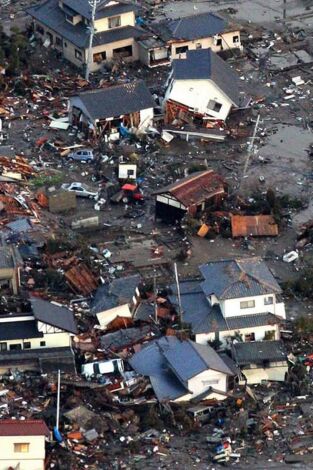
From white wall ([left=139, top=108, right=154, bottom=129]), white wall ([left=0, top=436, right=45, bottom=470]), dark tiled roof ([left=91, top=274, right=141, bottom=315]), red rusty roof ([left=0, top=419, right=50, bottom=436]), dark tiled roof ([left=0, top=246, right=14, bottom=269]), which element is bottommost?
white wall ([left=0, top=436, right=45, bottom=470])

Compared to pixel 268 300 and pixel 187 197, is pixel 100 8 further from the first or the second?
pixel 268 300

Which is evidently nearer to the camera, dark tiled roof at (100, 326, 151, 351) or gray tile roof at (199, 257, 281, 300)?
dark tiled roof at (100, 326, 151, 351)

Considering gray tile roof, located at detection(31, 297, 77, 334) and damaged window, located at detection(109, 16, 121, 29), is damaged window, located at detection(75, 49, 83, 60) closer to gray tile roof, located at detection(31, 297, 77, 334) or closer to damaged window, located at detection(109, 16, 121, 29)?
damaged window, located at detection(109, 16, 121, 29)

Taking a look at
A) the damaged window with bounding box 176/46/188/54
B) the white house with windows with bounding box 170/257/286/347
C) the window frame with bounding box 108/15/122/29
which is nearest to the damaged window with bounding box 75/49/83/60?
the window frame with bounding box 108/15/122/29

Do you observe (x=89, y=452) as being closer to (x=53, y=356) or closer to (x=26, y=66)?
(x=53, y=356)

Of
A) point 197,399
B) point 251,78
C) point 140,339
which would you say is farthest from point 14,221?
point 251,78

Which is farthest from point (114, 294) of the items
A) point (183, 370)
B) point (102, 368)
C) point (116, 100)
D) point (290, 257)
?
point (116, 100)

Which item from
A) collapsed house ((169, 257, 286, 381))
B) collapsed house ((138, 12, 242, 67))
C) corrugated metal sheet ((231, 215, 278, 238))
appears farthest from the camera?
collapsed house ((138, 12, 242, 67))
